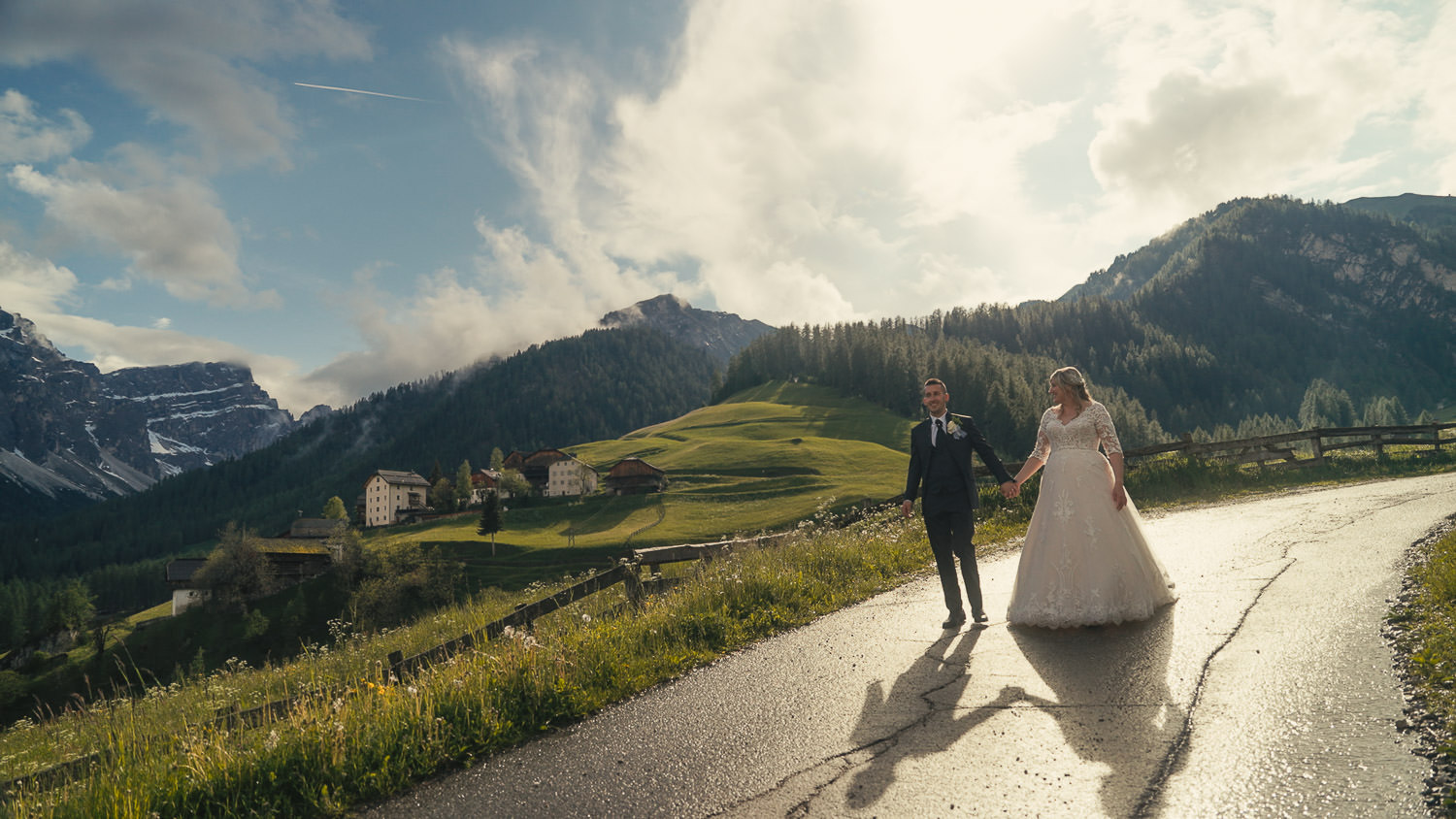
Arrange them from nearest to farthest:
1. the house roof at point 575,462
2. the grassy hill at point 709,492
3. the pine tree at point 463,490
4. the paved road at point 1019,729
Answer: the paved road at point 1019,729, the grassy hill at point 709,492, the house roof at point 575,462, the pine tree at point 463,490

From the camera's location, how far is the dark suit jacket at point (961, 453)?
9.19 meters

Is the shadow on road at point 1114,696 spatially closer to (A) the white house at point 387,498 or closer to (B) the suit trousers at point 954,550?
(B) the suit trousers at point 954,550

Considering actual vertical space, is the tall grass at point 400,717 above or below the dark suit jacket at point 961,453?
below

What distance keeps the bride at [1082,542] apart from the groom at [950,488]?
0.60 m

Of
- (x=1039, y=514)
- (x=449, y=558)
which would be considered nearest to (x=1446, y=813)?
(x=1039, y=514)

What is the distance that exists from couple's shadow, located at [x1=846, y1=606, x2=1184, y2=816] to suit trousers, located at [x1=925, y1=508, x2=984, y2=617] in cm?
89

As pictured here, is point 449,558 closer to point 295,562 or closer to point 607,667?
point 295,562

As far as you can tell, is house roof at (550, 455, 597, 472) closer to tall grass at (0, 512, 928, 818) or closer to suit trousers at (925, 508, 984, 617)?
tall grass at (0, 512, 928, 818)

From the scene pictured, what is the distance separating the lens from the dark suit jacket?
919 cm

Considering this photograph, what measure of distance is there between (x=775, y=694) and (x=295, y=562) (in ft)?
332

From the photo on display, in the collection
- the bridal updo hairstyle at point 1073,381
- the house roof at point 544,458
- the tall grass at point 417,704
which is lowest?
the tall grass at point 417,704

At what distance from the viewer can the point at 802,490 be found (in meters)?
92.2

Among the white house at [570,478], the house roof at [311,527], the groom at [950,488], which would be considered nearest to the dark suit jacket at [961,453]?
Result: the groom at [950,488]

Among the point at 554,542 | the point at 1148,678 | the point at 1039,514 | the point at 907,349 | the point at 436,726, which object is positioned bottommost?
the point at 554,542
